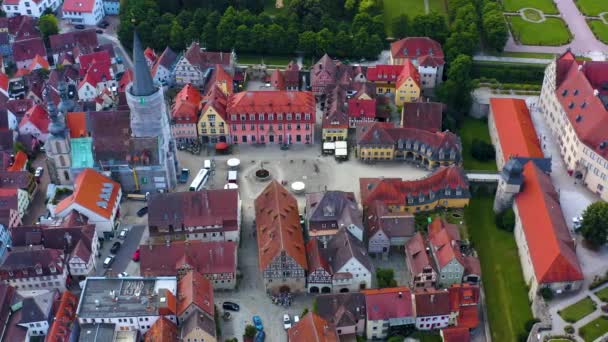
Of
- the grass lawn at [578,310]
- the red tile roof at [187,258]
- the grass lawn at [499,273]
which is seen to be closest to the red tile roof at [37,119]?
the red tile roof at [187,258]

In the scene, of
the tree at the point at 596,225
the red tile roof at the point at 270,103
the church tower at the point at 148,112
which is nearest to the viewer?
the tree at the point at 596,225

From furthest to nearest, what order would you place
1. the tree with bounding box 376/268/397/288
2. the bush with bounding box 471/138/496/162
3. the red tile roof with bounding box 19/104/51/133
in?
the red tile roof with bounding box 19/104/51/133 < the bush with bounding box 471/138/496/162 < the tree with bounding box 376/268/397/288

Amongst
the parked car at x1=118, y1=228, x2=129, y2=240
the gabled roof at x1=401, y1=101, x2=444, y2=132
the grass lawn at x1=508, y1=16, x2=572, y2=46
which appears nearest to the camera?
the parked car at x1=118, y1=228, x2=129, y2=240

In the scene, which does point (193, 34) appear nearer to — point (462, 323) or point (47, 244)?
point (47, 244)

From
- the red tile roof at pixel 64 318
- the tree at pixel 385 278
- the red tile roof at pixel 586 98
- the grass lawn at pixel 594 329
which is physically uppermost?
the red tile roof at pixel 586 98

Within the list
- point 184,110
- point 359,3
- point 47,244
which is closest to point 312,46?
point 359,3

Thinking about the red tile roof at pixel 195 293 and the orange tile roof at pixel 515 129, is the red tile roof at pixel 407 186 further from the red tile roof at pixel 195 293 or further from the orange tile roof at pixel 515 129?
the red tile roof at pixel 195 293

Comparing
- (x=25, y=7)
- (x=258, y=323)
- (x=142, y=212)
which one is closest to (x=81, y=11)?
(x=25, y=7)

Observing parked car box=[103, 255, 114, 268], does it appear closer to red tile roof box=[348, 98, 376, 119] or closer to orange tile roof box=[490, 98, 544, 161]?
red tile roof box=[348, 98, 376, 119]

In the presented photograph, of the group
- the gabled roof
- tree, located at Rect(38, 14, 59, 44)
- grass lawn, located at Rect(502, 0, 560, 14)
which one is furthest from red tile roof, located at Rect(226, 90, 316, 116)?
grass lawn, located at Rect(502, 0, 560, 14)
